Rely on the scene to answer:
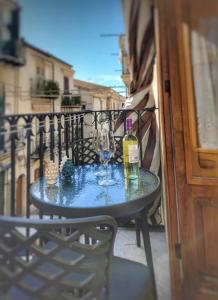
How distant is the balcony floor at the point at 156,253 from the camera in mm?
1582

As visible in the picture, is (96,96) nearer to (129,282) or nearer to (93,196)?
(93,196)

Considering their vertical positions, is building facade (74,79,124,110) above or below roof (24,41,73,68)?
below

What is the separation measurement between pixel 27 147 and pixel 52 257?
13.1 inches

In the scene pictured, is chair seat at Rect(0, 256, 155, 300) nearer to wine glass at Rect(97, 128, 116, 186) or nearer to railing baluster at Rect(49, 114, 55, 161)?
wine glass at Rect(97, 128, 116, 186)

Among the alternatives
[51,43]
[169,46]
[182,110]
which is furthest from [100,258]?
[169,46]

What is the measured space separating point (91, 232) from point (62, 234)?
80mm

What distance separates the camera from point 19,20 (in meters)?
0.73

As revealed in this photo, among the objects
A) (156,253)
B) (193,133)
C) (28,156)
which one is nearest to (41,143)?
(28,156)

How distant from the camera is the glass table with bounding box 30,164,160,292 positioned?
3.34ft

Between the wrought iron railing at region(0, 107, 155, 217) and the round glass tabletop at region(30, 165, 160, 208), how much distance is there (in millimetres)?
91

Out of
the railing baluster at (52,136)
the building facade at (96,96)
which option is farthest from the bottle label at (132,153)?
the railing baluster at (52,136)

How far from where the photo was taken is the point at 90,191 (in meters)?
1.22

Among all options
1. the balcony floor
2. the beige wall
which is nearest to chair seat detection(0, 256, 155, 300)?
the balcony floor

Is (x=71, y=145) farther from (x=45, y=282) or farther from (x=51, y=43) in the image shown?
(x=45, y=282)
